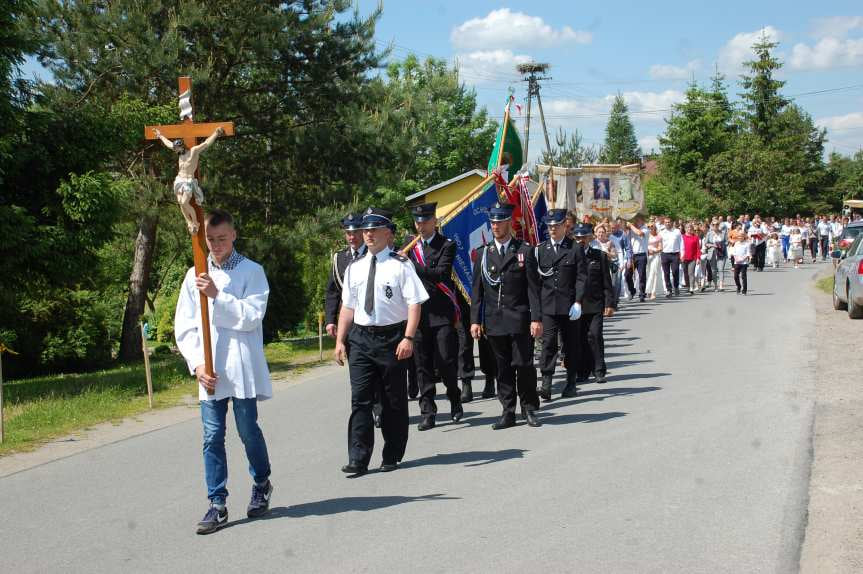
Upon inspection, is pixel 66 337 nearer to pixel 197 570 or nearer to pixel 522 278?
pixel 522 278

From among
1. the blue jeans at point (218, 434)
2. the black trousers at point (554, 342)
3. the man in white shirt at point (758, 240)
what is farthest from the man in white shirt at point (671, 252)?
the blue jeans at point (218, 434)

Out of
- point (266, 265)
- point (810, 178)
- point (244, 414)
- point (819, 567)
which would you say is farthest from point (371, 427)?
point (810, 178)

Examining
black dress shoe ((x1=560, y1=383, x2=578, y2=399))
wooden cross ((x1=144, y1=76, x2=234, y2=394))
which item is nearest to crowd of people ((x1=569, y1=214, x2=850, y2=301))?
black dress shoe ((x1=560, y1=383, x2=578, y2=399))

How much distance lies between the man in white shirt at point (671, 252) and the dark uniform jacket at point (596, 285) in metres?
12.2

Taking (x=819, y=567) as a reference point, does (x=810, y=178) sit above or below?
above

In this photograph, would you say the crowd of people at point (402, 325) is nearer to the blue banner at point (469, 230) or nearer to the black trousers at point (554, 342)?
the black trousers at point (554, 342)

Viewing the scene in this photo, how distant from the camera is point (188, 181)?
534cm

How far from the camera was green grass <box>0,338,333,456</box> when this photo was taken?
9.77m

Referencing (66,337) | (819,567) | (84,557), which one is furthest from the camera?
(66,337)

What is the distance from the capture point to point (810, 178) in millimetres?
71000

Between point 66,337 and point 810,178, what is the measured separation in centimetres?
6433

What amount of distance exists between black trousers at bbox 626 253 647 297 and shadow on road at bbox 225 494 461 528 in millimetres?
17163

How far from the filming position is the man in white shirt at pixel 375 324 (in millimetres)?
6898

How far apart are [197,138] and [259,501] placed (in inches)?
87.3
